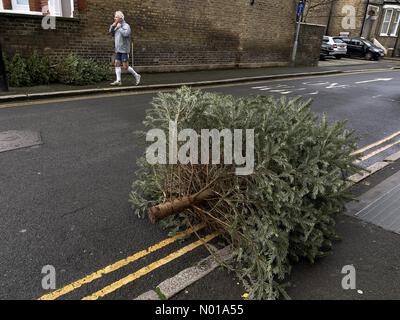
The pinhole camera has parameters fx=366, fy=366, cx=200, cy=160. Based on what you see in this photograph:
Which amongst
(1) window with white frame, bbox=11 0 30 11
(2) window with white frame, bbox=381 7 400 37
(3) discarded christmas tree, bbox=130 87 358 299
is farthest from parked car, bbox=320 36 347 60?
(3) discarded christmas tree, bbox=130 87 358 299

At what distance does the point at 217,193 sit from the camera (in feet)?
12.1

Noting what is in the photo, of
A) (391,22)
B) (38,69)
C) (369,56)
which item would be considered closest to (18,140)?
(38,69)

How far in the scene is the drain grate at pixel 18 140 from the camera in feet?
20.3

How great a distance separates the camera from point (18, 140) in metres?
6.49

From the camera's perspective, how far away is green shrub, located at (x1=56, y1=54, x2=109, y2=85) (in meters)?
11.4

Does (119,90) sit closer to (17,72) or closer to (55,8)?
(17,72)

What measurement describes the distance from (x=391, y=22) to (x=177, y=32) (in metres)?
33.7

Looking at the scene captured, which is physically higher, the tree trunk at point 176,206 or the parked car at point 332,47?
the tree trunk at point 176,206

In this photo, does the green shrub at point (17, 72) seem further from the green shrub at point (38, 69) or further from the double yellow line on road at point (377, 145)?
the double yellow line on road at point (377, 145)

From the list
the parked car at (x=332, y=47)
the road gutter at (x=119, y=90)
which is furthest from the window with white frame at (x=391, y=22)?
the road gutter at (x=119, y=90)

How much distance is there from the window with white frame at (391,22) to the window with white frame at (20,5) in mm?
37862

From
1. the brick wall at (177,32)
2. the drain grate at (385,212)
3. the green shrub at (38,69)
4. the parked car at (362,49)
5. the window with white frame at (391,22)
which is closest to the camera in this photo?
the drain grate at (385,212)
